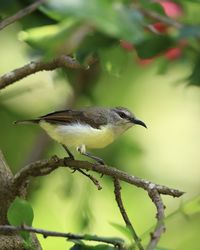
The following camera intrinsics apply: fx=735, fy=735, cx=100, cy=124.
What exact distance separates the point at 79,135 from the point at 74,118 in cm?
9

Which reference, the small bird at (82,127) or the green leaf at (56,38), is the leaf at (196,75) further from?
the small bird at (82,127)

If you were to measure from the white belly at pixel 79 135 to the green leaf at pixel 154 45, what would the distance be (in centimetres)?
110

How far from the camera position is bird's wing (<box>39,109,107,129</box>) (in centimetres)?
200

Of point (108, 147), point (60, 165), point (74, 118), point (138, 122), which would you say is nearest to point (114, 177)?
point (60, 165)

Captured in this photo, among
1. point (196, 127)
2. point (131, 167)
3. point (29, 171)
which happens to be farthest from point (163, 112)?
point (29, 171)

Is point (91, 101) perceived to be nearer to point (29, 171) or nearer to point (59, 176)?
point (59, 176)

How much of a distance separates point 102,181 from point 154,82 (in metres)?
1.02

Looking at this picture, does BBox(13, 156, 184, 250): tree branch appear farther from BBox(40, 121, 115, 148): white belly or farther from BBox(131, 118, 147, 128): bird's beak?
BBox(131, 118, 147, 128): bird's beak

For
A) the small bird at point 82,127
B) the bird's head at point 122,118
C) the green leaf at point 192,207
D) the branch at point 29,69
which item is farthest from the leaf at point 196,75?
the bird's head at point 122,118

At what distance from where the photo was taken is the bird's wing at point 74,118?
6.57 ft

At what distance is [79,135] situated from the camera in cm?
195

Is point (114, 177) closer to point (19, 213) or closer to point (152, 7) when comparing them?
point (19, 213)

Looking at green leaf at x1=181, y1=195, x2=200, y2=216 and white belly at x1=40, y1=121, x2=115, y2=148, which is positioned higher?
green leaf at x1=181, y1=195, x2=200, y2=216

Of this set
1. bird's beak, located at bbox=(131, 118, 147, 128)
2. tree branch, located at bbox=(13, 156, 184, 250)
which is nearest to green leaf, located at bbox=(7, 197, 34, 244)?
tree branch, located at bbox=(13, 156, 184, 250)
